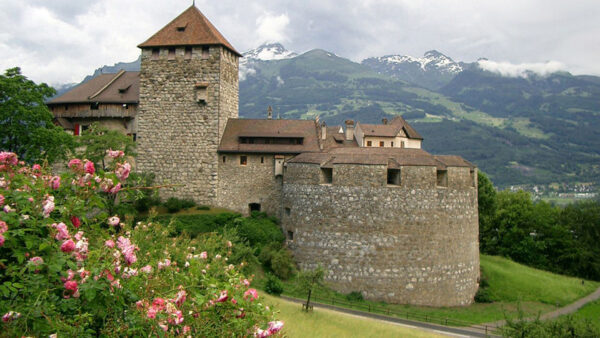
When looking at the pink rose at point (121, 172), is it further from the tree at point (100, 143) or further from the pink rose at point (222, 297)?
the tree at point (100, 143)

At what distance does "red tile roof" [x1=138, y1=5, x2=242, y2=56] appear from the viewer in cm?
3206

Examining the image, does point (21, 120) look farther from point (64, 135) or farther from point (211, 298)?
point (211, 298)

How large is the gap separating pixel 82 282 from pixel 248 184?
26.8m

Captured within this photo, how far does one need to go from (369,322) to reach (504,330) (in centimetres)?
610

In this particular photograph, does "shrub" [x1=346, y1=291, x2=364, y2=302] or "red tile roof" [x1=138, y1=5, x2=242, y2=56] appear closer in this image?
"shrub" [x1=346, y1=291, x2=364, y2=302]

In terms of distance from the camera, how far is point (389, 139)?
4594 cm

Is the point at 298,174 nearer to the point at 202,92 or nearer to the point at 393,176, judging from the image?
the point at 393,176

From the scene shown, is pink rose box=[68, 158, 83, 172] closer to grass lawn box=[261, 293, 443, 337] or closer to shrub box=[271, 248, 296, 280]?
grass lawn box=[261, 293, 443, 337]

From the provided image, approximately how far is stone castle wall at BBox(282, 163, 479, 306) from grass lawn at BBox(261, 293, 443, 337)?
4676 mm

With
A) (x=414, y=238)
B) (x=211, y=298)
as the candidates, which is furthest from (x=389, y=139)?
(x=211, y=298)

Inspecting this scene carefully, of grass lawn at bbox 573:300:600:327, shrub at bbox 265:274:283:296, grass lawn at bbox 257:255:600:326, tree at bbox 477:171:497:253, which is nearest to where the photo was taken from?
shrub at bbox 265:274:283:296

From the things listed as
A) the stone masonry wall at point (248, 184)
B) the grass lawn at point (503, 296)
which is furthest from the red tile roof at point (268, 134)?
the grass lawn at point (503, 296)

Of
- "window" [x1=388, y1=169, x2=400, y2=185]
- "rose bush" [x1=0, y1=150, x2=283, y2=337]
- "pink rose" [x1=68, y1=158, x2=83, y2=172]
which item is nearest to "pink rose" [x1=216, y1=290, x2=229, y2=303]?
"rose bush" [x1=0, y1=150, x2=283, y2=337]

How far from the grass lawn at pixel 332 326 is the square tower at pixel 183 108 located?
40.4 ft
